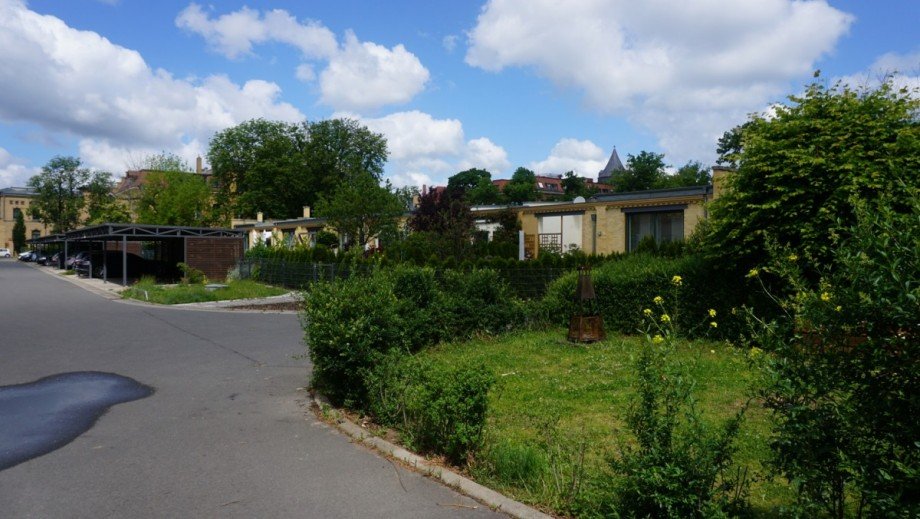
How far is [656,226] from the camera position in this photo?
94.9 ft

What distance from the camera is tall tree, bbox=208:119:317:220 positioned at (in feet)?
229

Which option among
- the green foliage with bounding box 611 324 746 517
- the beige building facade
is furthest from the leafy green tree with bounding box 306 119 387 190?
the beige building facade

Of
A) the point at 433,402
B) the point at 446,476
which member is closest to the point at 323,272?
the point at 433,402

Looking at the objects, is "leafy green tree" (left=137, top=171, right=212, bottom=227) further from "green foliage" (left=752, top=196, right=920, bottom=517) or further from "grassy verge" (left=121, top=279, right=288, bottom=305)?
"green foliage" (left=752, top=196, right=920, bottom=517)

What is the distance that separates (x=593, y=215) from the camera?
3162 cm

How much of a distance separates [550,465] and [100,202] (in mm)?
92762

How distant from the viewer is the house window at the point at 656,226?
28172mm

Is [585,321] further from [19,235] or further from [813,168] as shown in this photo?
[19,235]

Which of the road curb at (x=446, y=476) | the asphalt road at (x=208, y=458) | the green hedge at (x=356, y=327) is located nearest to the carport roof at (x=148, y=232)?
the asphalt road at (x=208, y=458)

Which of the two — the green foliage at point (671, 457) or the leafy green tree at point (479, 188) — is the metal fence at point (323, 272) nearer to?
the green foliage at point (671, 457)

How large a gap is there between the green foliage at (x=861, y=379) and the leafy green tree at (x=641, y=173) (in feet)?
240

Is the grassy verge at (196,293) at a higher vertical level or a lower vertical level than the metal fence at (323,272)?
lower

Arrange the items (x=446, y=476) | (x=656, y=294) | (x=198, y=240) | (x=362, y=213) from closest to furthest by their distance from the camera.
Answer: (x=446, y=476), (x=656, y=294), (x=362, y=213), (x=198, y=240)

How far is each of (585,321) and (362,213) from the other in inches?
921
